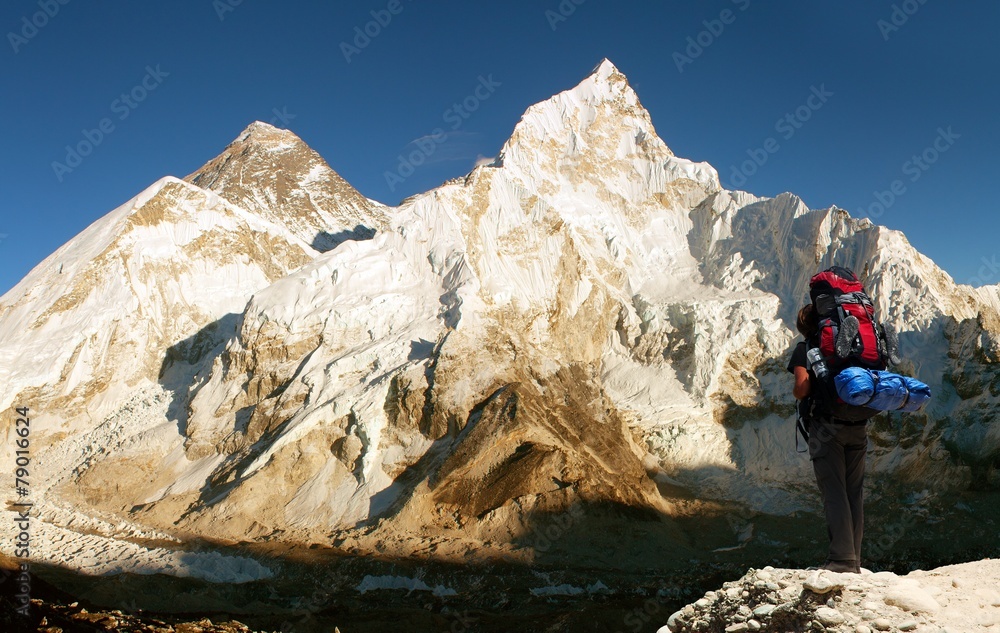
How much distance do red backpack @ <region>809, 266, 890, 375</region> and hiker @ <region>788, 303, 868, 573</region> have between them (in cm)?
16

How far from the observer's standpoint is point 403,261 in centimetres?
2983

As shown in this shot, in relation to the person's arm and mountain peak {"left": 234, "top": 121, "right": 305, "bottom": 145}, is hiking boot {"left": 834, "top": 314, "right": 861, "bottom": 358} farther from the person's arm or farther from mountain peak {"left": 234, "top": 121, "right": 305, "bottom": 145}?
mountain peak {"left": 234, "top": 121, "right": 305, "bottom": 145}

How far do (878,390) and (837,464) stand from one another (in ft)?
2.68

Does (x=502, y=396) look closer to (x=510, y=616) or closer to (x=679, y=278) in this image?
(x=510, y=616)

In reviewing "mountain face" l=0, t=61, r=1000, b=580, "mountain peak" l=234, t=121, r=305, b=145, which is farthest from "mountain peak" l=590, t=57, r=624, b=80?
"mountain peak" l=234, t=121, r=305, b=145

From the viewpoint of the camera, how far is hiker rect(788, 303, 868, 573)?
552 centimetres

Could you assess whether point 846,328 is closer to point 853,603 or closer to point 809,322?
point 809,322

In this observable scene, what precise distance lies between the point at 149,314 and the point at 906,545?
3259 centimetres

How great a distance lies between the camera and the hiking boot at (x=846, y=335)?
5379 millimetres

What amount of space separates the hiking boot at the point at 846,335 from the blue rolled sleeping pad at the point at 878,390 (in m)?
0.16

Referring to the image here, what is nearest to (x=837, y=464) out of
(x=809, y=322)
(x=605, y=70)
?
(x=809, y=322)

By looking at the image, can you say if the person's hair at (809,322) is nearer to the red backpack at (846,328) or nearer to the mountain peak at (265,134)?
the red backpack at (846,328)

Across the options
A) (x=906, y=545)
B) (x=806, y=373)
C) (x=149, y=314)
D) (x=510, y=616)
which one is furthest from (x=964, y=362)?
(x=149, y=314)

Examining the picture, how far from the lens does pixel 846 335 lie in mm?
5426
